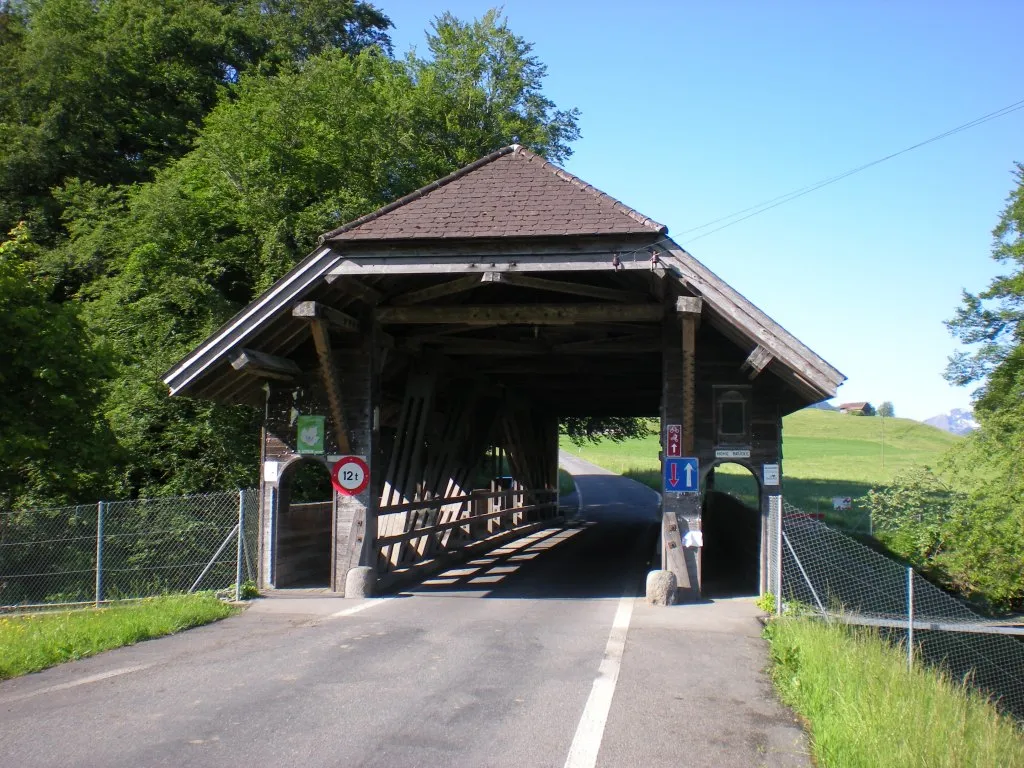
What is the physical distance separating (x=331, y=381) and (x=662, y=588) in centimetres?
502

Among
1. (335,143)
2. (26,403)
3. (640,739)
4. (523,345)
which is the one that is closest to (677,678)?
(640,739)

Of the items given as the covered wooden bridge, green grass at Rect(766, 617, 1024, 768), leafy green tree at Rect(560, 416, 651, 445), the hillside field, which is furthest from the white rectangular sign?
Result: leafy green tree at Rect(560, 416, 651, 445)

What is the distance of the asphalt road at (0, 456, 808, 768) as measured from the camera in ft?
18.5

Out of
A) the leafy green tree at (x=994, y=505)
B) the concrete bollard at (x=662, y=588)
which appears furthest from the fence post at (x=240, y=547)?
the leafy green tree at (x=994, y=505)

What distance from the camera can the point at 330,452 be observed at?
12492 millimetres

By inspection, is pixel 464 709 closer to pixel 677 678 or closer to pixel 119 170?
pixel 677 678

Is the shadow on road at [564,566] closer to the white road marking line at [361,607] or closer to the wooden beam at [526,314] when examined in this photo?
the white road marking line at [361,607]

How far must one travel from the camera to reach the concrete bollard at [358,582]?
38.4 feet

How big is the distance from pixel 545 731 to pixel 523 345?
9312mm

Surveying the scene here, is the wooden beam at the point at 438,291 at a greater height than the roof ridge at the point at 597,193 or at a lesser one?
lesser

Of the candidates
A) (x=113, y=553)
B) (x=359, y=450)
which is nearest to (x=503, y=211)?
(x=359, y=450)

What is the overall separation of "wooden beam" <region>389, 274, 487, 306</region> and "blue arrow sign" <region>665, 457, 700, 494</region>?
3.47m

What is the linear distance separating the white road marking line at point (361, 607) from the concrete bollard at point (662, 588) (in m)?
3.37

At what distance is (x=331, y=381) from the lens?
11.8 metres
